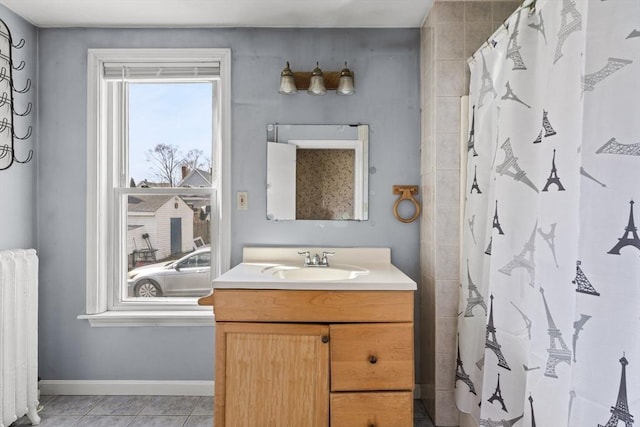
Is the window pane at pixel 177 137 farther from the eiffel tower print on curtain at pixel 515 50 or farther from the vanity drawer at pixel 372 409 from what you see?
the eiffel tower print on curtain at pixel 515 50

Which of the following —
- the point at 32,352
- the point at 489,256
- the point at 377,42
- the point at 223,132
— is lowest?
the point at 32,352

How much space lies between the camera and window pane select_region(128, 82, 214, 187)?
2422mm

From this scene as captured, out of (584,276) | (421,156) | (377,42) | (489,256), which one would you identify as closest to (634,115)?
(584,276)

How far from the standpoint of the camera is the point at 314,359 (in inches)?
66.0

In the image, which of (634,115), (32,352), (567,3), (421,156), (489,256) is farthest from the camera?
(421,156)

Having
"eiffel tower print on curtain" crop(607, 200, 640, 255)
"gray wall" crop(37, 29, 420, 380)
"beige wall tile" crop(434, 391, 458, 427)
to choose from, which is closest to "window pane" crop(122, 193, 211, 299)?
"gray wall" crop(37, 29, 420, 380)

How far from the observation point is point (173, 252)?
2436 millimetres

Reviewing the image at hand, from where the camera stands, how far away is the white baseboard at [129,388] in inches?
92.9

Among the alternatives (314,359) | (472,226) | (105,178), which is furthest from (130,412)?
(472,226)

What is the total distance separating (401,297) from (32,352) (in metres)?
1.95

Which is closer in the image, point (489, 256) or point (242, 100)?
point (489, 256)

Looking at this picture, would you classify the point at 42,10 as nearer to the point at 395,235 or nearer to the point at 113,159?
the point at 113,159

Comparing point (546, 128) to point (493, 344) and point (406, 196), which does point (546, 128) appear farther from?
point (406, 196)

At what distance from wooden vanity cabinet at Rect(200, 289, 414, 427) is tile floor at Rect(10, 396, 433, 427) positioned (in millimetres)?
551
